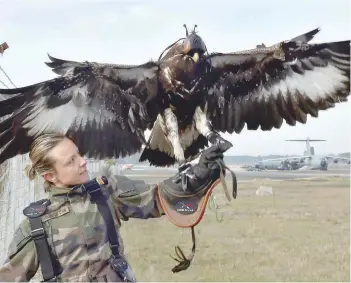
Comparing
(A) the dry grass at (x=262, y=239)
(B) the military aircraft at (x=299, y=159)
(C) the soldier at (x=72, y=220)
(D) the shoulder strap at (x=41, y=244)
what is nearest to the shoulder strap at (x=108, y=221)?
(C) the soldier at (x=72, y=220)

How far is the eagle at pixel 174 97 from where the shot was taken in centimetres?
142

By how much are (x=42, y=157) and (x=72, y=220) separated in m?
0.16

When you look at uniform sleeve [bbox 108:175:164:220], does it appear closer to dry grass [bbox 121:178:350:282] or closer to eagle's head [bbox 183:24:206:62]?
dry grass [bbox 121:178:350:282]

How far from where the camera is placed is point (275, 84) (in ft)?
4.87

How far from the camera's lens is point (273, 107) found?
1.52 meters

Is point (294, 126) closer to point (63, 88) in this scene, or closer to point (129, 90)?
point (129, 90)

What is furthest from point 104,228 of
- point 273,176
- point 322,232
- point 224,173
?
point 322,232

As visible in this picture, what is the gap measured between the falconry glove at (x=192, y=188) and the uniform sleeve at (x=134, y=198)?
2 centimetres

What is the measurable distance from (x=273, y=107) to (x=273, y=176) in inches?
29.3

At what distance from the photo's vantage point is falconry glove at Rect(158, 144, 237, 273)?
135cm

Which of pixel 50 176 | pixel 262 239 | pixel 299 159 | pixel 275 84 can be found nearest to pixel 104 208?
pixel 50 176

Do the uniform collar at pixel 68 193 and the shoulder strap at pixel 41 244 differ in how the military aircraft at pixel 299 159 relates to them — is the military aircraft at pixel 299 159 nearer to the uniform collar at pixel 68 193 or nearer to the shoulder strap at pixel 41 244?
the uniform collar at pixel 68 193

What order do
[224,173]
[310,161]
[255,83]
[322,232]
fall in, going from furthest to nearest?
[322,232]
[310,161]
[255,83]
[224,173]

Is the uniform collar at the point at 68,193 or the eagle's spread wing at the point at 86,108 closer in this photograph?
the uniform collar at the point at 68,193
